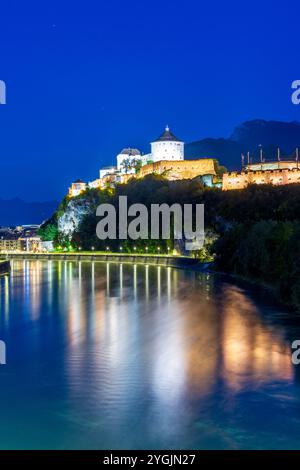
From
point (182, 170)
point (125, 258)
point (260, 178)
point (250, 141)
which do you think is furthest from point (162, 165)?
point (250, 141)

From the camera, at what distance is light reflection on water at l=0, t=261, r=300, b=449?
691cm

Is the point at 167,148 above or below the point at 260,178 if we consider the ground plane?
above

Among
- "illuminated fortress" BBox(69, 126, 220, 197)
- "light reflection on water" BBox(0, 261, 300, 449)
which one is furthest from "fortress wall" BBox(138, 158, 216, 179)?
"light reflection on water" BBox(0, 261, 300, 449)

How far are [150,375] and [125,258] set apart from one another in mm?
24111

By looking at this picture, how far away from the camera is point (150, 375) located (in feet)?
30.4

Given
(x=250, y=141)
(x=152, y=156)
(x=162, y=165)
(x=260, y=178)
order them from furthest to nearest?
(x=250, y=141), (x=152, y=156), (x=162, y=165), (x=260, y=178)

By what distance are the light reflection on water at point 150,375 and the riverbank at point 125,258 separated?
10.1 metres

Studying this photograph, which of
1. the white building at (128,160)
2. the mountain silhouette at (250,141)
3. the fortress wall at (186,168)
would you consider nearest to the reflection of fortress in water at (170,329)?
the fortress wall at (186,168)

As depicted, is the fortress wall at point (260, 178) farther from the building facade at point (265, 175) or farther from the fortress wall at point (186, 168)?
A: the fortress wall at point (186, 168)

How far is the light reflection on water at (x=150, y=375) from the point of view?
6914 mm

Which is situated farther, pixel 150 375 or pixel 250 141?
pixel 250 141

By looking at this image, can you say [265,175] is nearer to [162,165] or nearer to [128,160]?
[162,165]

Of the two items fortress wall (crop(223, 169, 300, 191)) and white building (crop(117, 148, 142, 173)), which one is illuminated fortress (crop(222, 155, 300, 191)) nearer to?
fortress wall (crop(223, 169, 300, 191))

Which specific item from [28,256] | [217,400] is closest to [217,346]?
[217,400]
